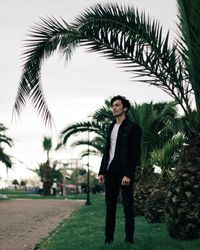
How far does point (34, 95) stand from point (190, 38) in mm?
2547

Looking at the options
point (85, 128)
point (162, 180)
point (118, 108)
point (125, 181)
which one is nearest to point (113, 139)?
point (118, 108)

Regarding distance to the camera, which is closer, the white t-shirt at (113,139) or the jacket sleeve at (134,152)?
the jacket sleeve at (134,152)

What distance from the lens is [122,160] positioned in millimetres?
5504

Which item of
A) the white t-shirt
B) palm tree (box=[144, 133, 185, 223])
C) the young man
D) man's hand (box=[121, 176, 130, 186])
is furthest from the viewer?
palm tree (box=[144, 133, 185, 223])

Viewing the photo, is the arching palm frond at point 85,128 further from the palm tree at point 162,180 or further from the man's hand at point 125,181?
the man's hand at point 125,181

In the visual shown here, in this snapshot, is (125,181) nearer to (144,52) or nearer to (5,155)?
(144,52)

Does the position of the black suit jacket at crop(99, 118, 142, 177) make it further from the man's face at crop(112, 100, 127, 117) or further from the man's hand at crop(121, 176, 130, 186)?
the man's face at crop(112, 100, 127, 117)

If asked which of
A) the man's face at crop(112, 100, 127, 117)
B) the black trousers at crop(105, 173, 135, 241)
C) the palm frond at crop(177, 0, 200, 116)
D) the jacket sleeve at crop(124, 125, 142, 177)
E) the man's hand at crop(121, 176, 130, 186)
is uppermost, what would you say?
the palm frond at crop(177, 0, 200, 116)

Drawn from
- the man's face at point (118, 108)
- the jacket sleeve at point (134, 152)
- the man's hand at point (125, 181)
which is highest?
the man's face at point (118, 108)

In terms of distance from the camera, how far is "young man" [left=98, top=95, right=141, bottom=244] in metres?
5.52

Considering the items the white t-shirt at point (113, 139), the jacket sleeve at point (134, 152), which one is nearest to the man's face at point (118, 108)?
the white t-shirt at point (113, 139)

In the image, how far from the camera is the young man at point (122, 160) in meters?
5.52

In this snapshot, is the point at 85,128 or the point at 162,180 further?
the point at 85,128

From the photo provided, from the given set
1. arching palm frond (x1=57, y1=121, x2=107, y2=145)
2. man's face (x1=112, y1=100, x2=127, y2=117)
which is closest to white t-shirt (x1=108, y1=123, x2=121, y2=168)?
man's face (x1=112, y1=100, x2=127, y2=117)
